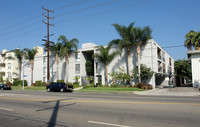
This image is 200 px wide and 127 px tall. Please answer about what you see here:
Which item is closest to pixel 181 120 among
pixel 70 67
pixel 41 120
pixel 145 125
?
pixel 145 125

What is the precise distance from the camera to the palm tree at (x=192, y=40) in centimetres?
3778

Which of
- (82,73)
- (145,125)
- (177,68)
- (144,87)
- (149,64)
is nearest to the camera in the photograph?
(145,125)

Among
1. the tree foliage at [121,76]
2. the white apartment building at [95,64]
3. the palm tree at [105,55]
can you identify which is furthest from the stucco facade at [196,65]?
the palm tree at [105,55]

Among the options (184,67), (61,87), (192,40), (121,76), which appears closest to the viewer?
(61,87)

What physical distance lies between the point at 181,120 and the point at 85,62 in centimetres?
3491

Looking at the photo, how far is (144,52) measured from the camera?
110 ft

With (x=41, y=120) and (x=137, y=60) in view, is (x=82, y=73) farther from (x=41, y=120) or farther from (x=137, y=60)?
(x=41, y=120)

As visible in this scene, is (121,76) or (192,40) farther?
(192,40)

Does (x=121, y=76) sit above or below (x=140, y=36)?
below

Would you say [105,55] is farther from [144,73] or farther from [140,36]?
[144,73]

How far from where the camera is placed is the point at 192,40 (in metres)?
37.8

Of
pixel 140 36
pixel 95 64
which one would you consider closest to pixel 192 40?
pixel 140 36

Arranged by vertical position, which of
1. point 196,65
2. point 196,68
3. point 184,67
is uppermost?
point 184,67

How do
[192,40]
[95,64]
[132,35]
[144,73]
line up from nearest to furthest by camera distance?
[132,35] < [144,73] < [192,40] < [95,64]
